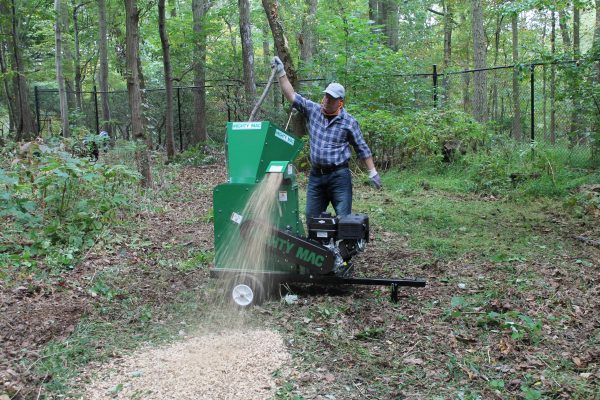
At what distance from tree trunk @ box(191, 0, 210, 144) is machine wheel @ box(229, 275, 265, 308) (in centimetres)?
1191

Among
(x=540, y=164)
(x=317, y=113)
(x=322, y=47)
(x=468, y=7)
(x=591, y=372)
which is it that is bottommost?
(x=591, y=372)

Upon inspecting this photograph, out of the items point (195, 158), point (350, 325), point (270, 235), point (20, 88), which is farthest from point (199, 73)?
point (350, 325)

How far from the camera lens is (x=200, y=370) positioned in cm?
375

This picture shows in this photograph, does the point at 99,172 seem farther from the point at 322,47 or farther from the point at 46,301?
the point at 322,47

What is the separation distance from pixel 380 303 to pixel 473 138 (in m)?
7.63

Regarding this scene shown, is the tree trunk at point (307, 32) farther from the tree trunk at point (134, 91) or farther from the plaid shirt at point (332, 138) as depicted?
the plaid shirt at point (332, 138)

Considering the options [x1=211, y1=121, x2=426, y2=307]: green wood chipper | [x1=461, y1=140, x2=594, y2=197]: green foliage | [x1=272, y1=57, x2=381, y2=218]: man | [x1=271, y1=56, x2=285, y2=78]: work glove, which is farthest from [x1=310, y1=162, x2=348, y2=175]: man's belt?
[x1=461, y1=140, x2=594, y2=197]: green foliage

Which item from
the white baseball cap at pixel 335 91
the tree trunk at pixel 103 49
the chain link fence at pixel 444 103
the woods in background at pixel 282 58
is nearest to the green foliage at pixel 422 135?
the chain link fence at pixel 444 103

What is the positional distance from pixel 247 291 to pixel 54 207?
3250 millimetres

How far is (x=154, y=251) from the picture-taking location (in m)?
6.61

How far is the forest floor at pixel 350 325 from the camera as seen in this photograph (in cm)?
355

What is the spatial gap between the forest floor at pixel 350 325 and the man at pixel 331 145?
93 cm

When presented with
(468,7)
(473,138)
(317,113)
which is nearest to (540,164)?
(473,138)

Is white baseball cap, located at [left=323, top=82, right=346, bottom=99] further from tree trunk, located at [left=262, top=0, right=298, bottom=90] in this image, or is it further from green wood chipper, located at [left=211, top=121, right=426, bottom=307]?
tree trunk, located at [left=262, top=0, right=298, bottom=90]
